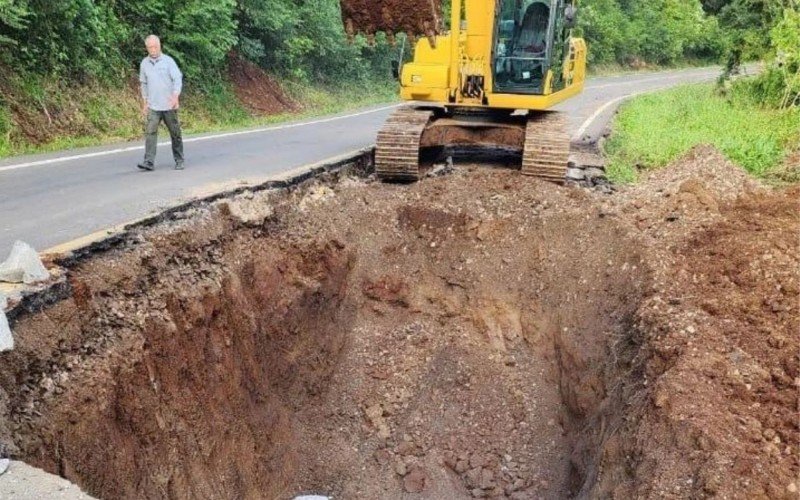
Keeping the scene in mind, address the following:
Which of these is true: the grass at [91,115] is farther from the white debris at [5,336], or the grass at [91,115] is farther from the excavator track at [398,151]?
the white debris at [5,336]

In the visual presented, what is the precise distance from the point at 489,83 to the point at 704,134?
490 centimetres

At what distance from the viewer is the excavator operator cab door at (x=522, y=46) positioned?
8870 mm

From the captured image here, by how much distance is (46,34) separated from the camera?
11.6m

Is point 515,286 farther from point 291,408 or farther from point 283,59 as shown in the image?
point 283,59

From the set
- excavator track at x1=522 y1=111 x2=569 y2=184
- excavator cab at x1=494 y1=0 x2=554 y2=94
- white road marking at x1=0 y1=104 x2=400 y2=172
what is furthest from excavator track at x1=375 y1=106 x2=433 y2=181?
white road marking at x1=0 y1=104 x2=400 y2=172

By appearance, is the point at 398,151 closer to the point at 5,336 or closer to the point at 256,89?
the point at 5,336

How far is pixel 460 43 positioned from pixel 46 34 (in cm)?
745

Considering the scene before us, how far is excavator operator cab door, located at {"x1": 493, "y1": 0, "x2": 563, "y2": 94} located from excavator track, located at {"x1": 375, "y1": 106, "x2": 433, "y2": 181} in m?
1.33

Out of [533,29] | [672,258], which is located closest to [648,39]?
[533,29]

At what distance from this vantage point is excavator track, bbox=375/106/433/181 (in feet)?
28.7

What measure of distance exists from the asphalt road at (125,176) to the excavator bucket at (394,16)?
2.19 meters

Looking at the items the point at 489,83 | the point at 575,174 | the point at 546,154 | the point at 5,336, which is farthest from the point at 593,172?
the point at 5,336

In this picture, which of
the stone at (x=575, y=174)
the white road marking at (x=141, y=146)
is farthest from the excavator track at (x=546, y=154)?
the white road marking at (x=141, y=146)

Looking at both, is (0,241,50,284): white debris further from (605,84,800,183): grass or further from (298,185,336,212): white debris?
(605,84,800,183): grass
